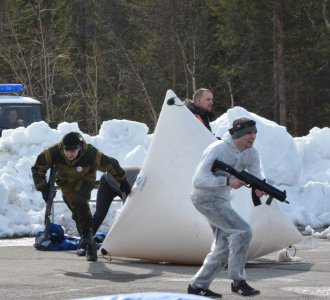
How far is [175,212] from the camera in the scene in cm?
1296

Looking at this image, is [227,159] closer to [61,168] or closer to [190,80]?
[61,168]

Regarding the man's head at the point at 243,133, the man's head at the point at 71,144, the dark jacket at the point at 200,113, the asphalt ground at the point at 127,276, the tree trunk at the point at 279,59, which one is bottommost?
the asphalt ground at the point at 127,276

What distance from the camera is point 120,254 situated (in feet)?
44.0

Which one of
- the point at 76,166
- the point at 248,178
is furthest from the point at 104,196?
the point at 248,178

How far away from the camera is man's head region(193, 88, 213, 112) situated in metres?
12.8

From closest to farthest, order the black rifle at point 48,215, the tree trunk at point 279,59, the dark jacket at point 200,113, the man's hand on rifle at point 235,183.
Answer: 1. the man's hand on rifle at point 235,183
2. the dark jacket at point 200,113
3. the black rifle at point 48,215
4. the tree trunk at point 279,59

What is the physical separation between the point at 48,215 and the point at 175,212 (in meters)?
1.85

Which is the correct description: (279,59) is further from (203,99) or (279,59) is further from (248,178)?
(248,178)

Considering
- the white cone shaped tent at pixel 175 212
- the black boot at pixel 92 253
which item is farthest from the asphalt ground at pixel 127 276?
the white cone shaped tent at pixel 175 212

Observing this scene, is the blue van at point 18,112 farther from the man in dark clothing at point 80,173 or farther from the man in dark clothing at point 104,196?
the man in dark clothing at point 80,173

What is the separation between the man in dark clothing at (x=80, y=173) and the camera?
1330cm

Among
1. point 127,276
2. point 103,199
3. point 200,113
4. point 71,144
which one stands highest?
point 200,113

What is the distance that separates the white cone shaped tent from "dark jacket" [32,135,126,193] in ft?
1.28

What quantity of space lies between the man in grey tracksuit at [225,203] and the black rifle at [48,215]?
404 centimetres
